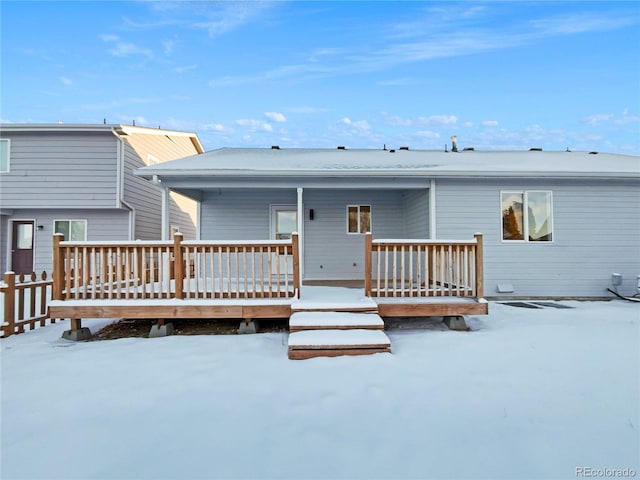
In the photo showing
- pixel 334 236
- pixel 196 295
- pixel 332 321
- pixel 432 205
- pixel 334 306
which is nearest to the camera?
pixel 332 321

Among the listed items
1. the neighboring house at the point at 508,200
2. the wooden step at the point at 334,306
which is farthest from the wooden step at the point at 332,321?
the neighboring house at the point at 508,200

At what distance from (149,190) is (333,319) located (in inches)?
380

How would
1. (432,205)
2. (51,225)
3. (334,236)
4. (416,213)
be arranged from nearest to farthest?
(432,205) < (416,213) < (334,236) < (51,225)

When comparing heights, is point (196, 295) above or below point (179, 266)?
below

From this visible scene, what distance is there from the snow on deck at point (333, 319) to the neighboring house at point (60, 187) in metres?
6.67

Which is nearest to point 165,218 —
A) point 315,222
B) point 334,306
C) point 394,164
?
point 315,222

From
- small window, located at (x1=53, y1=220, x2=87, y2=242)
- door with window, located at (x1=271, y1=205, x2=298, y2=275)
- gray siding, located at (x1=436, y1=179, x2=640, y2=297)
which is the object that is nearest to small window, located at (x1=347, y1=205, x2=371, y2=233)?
door with window, located at (x1=271, y1=205, x2=298, y2=275)

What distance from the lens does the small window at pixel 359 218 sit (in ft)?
29.8

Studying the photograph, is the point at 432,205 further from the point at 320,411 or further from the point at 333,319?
the point at 320,411

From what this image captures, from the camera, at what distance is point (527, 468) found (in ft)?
6.88

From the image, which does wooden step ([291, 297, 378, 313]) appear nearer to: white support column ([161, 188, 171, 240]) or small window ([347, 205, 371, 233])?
white support column ([161, 188, 171, 240])

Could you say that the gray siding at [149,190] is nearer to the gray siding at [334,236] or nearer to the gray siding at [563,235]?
the gray siding at [334,236]

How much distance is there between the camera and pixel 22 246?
1077 centimetres

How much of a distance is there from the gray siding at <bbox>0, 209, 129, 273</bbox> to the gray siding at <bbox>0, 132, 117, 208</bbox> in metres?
0.54
